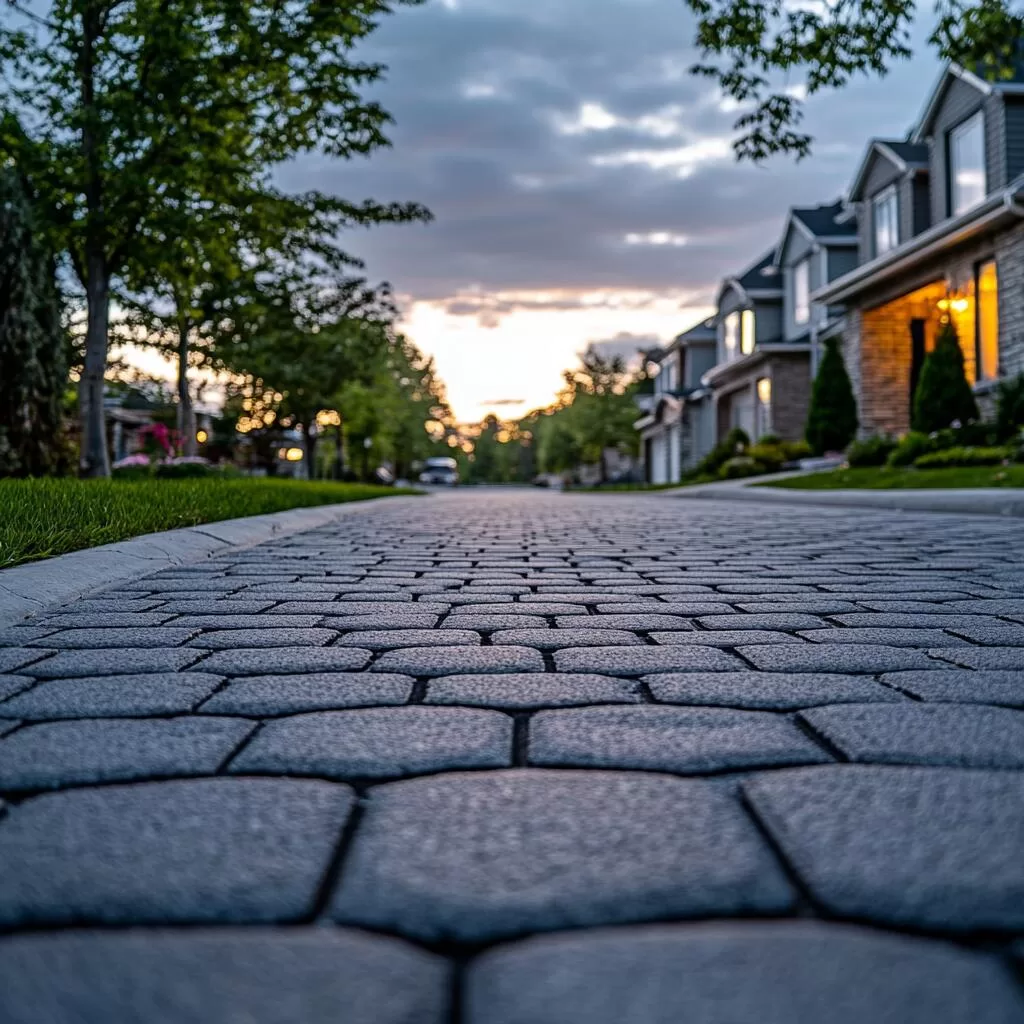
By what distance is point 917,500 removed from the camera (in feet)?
37.7

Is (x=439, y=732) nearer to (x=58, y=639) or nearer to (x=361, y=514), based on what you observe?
(x=58, y=639)

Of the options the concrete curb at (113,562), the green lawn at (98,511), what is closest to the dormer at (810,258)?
the green lawn at (98,511)

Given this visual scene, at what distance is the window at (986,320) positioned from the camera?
59.7 ft

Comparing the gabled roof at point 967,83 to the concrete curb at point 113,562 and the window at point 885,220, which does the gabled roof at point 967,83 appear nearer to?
the window at point 885,220

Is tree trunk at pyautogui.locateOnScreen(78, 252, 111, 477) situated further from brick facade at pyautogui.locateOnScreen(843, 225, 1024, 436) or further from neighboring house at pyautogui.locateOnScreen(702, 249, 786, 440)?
neighboring house at pyautogui.locateOnScreen(702, 249, 786, 440)

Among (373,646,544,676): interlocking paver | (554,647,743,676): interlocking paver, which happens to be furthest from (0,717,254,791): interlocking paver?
(554,647,743,676): interlocking paver

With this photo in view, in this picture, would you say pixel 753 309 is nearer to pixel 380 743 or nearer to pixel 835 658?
pixel 835 658

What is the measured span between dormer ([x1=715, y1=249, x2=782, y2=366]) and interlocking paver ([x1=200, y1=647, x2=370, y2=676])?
2756 centimetres

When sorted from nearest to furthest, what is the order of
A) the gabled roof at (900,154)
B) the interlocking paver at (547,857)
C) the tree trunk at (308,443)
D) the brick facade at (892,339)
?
the interlocking paver at (547,857), the brick facade at (892,339), the gabled roof at (900,154), the tree trunk at (308,443)

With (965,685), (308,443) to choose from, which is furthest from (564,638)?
(308,443)

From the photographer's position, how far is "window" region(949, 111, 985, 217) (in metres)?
19.1

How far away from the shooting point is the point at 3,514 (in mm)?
5508

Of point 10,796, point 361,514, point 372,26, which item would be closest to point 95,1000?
point 10,796

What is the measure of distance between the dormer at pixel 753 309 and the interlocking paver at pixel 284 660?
2756 centimetres
